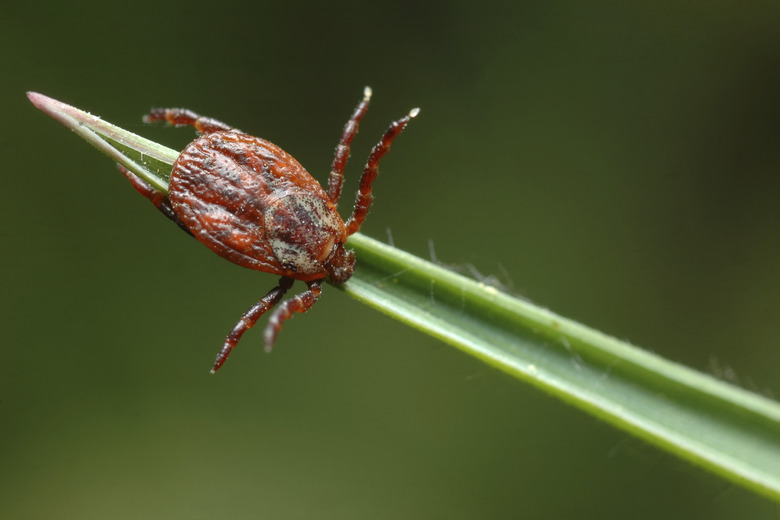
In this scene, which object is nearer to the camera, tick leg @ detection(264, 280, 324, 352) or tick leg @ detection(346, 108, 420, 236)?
tick leg @ detection(264, 280, 324, 352)

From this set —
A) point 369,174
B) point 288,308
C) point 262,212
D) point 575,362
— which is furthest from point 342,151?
point 575,362

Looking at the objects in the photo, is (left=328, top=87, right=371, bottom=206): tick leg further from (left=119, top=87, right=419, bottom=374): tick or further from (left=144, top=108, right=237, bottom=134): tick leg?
(left=144, top=108, right=237, bottom=134): tick leg

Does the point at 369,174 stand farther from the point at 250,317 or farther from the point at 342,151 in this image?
the point at 250,317

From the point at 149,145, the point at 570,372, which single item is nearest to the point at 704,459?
the point at 570,372

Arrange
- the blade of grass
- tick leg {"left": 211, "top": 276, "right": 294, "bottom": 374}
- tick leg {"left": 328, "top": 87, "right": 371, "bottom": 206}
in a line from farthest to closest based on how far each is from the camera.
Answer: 1. tick leg {"left": 328, "top": 87, "right": 371, "bottom": 206}
2. tick leg {"left": 211, "top": 276, "right": 294, "bottom": 374}
3. the blade of grass

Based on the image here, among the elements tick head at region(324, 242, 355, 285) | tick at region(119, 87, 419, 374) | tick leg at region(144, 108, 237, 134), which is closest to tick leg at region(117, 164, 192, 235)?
tick at region(119, 87, 419, 374)

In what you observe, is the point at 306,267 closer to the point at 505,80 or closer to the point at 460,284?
the point at 460,284

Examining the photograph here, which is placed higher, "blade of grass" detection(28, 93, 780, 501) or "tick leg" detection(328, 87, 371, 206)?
"tick leg" detection(328, 87, 371, 206)
